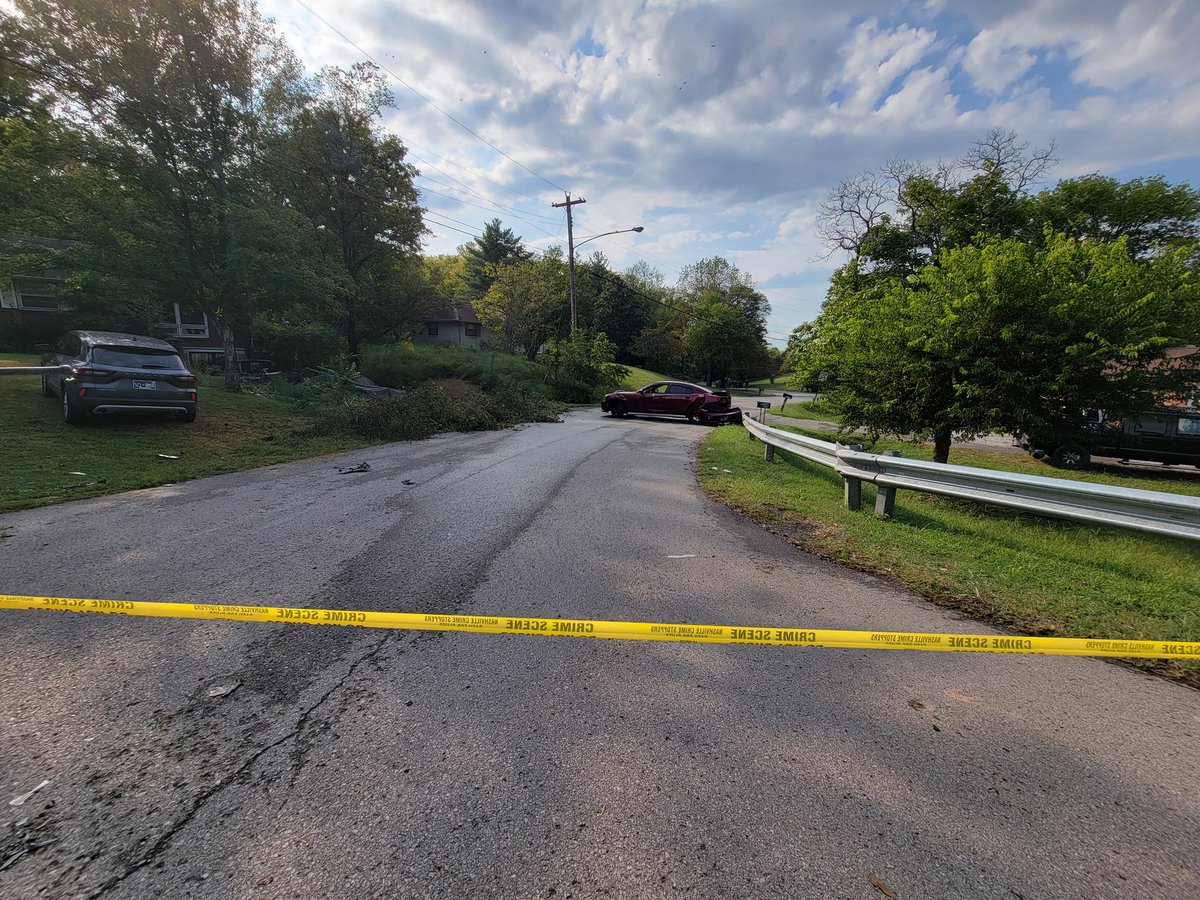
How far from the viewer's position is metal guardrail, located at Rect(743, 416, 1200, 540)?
12.4 feet

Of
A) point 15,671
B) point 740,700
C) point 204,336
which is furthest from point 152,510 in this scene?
point 204,336

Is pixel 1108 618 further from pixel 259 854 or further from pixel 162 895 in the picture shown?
pixel 162 895

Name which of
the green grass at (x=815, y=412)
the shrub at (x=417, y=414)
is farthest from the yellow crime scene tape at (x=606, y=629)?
the shrub at (x=417, y=414)

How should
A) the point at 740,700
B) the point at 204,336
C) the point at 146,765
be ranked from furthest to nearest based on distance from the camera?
the point at 204,336, the point at 740,700, the point at 146,765

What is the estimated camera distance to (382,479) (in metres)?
7.54

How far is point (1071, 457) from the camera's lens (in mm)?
13609

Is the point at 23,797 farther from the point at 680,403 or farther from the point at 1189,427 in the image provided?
the point at 1189,427

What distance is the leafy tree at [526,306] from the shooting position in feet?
102

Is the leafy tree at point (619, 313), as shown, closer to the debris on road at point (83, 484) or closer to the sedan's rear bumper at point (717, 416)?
the sedan's rear bumper at point (717, 416)

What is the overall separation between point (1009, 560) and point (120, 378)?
1324 cm

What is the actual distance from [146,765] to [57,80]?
1880cm

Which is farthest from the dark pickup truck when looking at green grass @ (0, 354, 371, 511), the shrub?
green grass @ (0, 354, 371, 511)

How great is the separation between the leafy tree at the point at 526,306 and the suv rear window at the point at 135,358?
21.9 meters

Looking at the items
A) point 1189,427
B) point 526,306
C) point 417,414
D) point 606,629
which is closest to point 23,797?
point 606,629
